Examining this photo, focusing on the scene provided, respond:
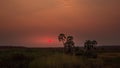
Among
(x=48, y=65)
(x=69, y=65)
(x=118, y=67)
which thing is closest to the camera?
(x=48, y=65)

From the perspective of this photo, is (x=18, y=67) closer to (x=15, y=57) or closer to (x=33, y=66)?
(x=33, y=66)

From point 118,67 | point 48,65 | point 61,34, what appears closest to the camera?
point 48,65

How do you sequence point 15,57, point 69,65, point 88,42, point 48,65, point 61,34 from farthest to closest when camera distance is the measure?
point 61,34 < point 88,42 < point 15,57 < point 69,65 < point 48,65

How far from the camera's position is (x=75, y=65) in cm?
3247

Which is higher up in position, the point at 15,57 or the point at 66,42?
the point at 66,42

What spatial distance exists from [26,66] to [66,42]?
174 feet

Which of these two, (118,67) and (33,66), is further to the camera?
(118,67)

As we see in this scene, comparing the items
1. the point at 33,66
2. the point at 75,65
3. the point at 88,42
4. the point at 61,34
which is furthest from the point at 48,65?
the point at 61,34

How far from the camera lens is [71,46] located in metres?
82.1

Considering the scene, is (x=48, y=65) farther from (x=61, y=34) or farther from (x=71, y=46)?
(x=61, y=34)

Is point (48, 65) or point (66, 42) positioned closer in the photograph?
point (48, 65)

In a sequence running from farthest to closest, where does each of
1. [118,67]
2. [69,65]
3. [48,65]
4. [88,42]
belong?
[88,42] → [118,67] → [69,65] → [48,65]

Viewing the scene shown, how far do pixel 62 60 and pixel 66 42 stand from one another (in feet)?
171

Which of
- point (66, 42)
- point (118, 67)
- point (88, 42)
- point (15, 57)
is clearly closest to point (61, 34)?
point (66, 42)
